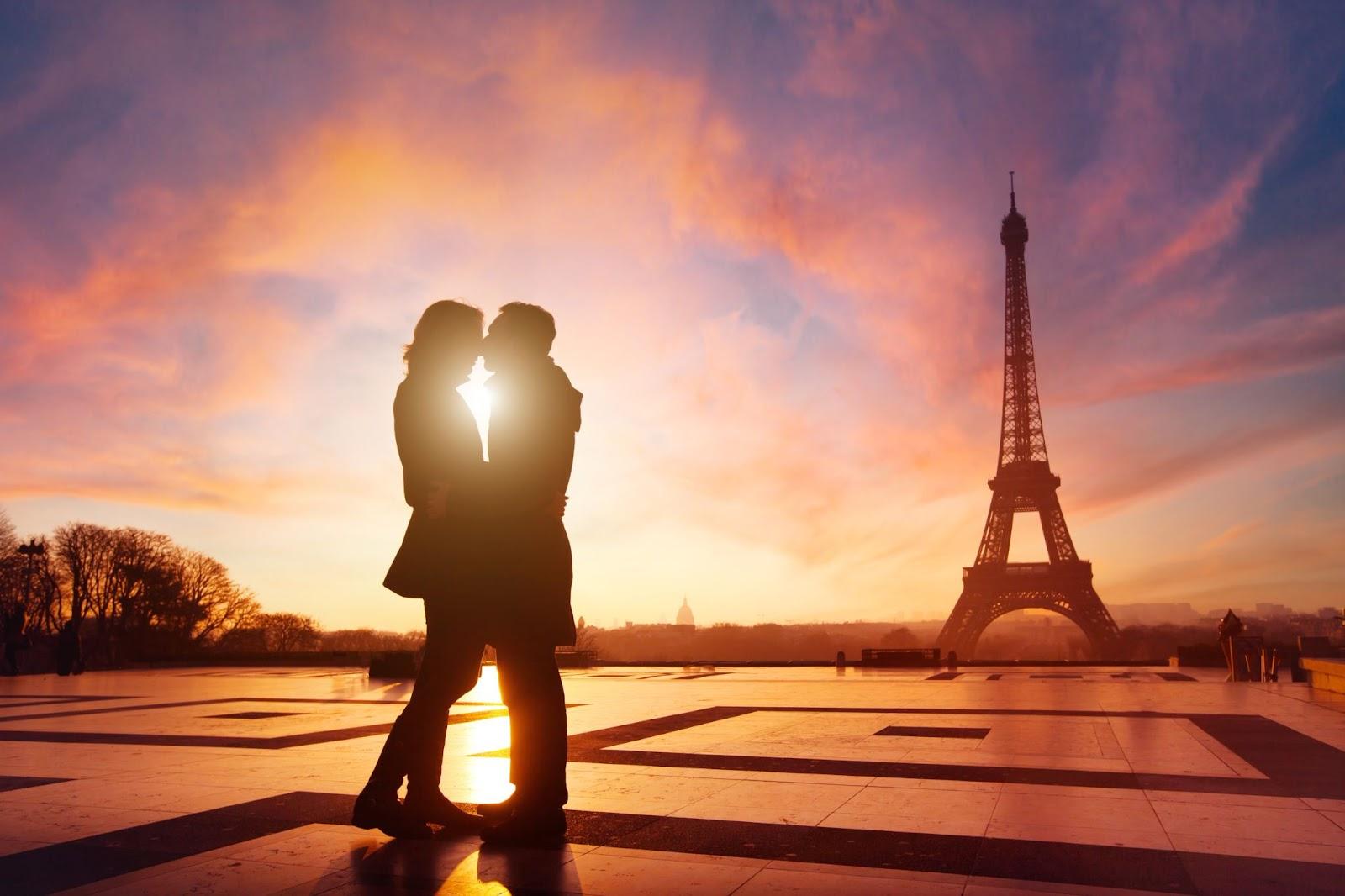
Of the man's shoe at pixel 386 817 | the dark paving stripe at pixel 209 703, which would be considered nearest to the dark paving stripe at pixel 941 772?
the man's shoe at pixel 386 817

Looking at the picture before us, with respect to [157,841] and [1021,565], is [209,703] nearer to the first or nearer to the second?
[157,841]

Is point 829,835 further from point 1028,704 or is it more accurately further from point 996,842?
point 1028,704

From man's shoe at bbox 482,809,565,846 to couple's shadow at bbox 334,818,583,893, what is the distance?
0.14 feet

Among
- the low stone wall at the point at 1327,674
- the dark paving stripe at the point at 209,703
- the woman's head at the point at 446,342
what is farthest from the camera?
the low stone wall at the point at 1327,674

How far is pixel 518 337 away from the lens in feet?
13.2

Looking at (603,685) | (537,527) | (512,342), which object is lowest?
(603,685)

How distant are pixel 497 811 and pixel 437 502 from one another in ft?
4.30

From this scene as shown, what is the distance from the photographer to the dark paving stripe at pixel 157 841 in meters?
3.14

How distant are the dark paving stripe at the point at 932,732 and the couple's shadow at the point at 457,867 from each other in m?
4.57

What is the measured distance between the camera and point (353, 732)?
7973 mm

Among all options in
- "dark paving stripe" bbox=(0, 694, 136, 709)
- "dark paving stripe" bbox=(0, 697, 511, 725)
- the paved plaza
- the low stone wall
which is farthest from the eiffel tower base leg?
"dark paving stripe" bbox=(0, 694, 136, 709)

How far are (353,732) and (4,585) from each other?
46.1 metres

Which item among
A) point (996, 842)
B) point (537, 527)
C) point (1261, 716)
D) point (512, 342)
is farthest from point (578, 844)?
point (1261, 716)

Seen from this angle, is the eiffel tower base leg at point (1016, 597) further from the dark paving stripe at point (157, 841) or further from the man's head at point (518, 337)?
the man's head at point (518, 337)
